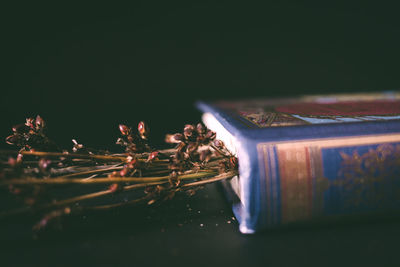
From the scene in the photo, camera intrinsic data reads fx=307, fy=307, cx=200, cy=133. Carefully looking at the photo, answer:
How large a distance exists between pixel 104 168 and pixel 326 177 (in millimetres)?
503

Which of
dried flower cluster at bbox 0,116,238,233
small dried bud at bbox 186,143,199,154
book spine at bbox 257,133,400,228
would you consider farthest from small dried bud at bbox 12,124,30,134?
book spine at bbox 257,133,400,228

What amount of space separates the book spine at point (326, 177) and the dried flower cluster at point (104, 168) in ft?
0.39

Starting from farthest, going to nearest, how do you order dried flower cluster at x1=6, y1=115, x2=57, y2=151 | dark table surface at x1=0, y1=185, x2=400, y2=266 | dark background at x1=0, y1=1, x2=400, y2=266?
dark background at x1=0, y1=1, x2=400, y2=266 < dried flower cluster at x1=6, y1=115, x2=57, y2=151 < dark table surface at x1=0, y1=185, x2=400, y2=266

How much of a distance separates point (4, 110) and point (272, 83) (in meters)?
1.77

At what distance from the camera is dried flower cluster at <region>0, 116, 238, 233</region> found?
593 millimetres

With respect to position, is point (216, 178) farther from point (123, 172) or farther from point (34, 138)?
point (34, 138)

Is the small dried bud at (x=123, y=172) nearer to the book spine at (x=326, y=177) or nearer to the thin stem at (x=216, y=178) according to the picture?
the thin stem at (x=216, y=178)

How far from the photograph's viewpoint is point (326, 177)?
646mm

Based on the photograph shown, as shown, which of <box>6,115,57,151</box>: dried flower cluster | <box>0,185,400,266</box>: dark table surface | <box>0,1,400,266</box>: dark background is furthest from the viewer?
<box>0,1,400,266</box>: dark background

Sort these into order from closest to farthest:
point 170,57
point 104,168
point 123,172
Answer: point 123,172 < point 104,168 < point 170,57

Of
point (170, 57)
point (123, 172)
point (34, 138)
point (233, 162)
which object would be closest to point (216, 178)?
point (233, 162)

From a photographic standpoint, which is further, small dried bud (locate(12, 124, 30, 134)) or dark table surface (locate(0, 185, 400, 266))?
small dried bud (locate(12, 124, 30, 134))

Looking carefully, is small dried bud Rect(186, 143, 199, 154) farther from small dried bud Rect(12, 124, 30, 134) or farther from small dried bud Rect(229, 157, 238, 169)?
small dried bud Rect(12, 124, 30, 134)

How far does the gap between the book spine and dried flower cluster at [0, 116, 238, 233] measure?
0.39 ft
